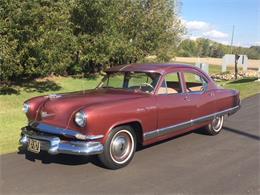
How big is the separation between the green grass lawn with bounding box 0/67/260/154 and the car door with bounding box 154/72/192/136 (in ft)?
8.74

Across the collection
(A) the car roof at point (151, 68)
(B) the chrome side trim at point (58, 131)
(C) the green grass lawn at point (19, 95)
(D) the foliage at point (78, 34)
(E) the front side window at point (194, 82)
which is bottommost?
(C) the green grass lawn at point (19, 95)

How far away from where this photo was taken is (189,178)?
5301 mm

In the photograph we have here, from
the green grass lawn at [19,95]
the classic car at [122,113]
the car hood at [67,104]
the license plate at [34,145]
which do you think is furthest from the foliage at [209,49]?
the license plate at [34,145]

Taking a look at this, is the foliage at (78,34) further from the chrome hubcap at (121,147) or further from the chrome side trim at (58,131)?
the chrome hubcap at (121,147)

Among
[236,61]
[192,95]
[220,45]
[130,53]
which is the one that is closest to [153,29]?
[130,53]

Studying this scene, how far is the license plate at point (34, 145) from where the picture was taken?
5.64 metres

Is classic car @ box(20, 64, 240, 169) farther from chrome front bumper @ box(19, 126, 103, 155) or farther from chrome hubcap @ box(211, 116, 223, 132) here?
chrome hubcap @ box(211, 116, 223, 132)

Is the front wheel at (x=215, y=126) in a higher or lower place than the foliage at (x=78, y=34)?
→ lower

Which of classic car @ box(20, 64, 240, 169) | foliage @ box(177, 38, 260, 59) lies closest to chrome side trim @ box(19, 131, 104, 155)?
classic car @ box(20, 64, 240, 169)

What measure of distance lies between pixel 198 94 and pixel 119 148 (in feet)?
7.64

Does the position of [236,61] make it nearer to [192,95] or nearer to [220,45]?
[192,95]

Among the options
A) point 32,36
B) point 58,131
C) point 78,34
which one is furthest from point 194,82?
point 78,34

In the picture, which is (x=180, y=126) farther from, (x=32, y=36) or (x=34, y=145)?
(x=32, y=36)

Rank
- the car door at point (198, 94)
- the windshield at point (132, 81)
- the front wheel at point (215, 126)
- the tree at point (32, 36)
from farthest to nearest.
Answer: the tree at point (32, 36) → the front wheel at point (215, 126) → the car door at point (198, 94) → the windshield at point (132, 81)
